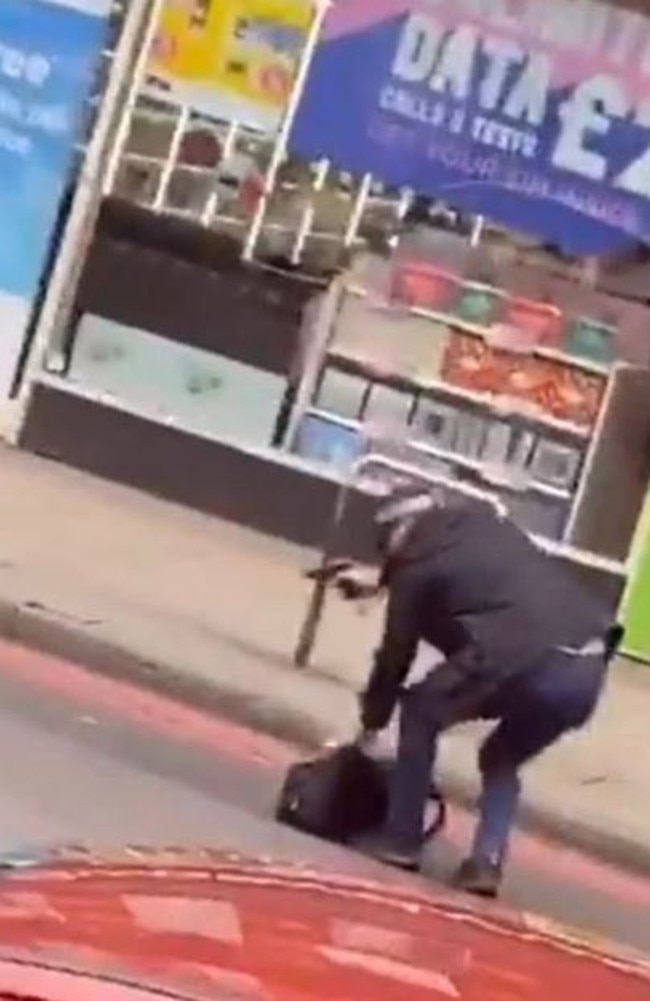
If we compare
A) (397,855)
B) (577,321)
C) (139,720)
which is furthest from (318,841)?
(577,321)

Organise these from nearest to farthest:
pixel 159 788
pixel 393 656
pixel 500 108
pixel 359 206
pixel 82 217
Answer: pixel 393 656 → pixel 159 788 → pixel 500 108 → pixel 359 206 → pixel 82 217

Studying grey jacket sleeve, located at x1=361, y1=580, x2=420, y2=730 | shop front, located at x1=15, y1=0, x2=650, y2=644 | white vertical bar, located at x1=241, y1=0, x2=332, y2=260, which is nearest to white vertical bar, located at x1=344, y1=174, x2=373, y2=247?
shop front, located at x1=15, y1=0, x2=650, y2=644

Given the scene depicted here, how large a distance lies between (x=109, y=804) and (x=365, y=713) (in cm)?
82

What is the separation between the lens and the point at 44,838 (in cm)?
848

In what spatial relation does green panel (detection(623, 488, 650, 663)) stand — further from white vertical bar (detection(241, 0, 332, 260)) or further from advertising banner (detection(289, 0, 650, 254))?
white vertical bar (detection(241, 0, 332, 260))

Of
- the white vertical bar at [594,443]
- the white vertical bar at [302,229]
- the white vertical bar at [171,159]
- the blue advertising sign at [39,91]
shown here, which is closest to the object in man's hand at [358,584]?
the white vertical bar at [594,443]

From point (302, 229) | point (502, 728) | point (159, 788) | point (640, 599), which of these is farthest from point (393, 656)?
point (302, 229)

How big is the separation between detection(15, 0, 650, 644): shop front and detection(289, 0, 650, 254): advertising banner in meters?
0.01

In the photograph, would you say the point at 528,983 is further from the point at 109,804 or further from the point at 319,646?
the point at 319,646

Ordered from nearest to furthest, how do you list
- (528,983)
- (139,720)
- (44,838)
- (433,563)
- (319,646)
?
(528,983), (44,838), (433,563), (139,720), (319,646)

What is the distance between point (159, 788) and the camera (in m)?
10.1

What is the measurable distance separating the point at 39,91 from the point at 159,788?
6.66m

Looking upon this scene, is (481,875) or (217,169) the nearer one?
(481,875)

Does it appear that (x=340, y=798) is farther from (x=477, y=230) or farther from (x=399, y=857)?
(x=477, y=230)
